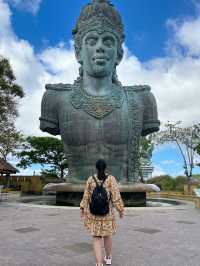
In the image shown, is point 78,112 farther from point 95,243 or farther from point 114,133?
point 95,243

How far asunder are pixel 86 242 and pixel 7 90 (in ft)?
72.3

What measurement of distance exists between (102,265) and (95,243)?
0.31 metres

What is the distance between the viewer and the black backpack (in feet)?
15.5

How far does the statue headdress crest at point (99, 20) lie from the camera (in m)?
15.5

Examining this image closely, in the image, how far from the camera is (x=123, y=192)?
14055 mm

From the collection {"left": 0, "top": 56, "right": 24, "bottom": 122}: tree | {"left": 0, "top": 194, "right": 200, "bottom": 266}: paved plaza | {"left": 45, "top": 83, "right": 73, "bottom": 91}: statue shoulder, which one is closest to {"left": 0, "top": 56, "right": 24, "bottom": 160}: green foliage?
{"left": 0, "top": 56, "right": 24, "bottom": 122}: tree

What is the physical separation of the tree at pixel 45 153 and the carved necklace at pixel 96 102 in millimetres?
29836

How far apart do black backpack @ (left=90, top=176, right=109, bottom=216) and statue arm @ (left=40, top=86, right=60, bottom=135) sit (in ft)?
36.5

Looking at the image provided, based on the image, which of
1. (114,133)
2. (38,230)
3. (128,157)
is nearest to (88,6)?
(114,133)

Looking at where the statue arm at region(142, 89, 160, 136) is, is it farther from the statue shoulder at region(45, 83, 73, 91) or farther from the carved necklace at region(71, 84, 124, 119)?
the statue shoulder at region(45, 83, 73, 91)

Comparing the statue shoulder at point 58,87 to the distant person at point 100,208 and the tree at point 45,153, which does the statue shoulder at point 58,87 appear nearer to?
the distant person at point 100,208

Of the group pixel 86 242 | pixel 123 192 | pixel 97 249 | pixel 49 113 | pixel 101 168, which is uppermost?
pixel 49 113

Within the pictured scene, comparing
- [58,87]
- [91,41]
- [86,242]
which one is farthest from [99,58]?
[86,242]

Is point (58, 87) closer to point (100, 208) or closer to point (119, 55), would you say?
→ point (119, 55)
